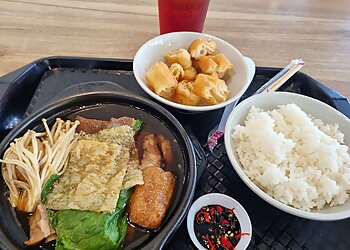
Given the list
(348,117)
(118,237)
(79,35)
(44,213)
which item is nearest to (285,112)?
(348,117)

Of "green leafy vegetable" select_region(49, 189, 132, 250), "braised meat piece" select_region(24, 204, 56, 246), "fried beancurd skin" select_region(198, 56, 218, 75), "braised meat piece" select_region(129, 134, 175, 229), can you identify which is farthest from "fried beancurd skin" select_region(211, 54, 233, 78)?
"braised meat piece" select_region(24, 204, 56, 246)

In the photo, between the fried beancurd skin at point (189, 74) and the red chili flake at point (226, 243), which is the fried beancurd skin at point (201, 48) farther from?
the red chili flake at point (226, 243)

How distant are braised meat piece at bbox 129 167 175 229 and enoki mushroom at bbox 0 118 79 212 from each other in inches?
10.6

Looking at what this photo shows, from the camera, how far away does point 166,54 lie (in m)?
1.59

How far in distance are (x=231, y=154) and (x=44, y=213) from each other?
2.11 feet

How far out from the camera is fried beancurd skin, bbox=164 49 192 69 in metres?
1.50

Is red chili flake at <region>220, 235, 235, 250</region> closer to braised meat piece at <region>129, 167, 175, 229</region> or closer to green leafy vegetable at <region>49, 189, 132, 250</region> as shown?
braised meat piece at <region>129, 167, 175, 229</region>

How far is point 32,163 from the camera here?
1122 mm

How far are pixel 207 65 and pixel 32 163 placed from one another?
80cm

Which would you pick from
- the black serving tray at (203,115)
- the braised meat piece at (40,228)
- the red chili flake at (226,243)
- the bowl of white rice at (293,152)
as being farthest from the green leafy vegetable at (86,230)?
the bowl of white rice at (293,152)

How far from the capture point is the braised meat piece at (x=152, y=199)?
1.06 metres

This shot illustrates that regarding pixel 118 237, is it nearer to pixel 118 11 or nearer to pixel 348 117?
pixel 348 117

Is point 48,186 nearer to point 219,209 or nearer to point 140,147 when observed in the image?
point 140,147

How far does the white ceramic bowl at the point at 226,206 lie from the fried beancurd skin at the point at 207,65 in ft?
1.78
